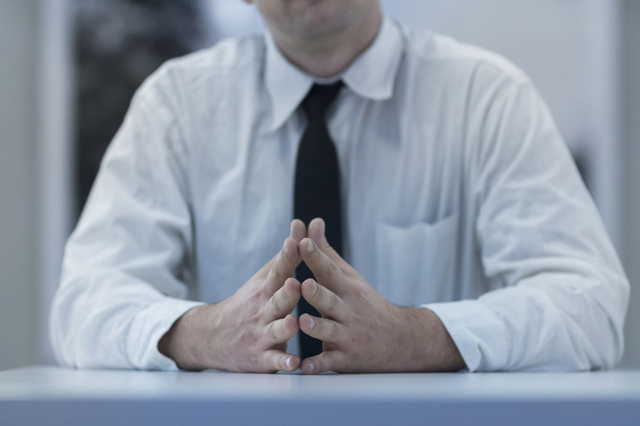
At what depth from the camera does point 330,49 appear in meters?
1.28

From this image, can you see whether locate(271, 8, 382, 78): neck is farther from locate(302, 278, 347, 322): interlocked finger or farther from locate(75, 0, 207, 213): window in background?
locate(75, 0, 207, 213): window in background

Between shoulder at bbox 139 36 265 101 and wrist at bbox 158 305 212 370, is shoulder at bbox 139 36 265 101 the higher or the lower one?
the higher one

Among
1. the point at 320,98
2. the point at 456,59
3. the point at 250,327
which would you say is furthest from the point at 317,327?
the point at 456,59

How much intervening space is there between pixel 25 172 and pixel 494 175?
2209 mm

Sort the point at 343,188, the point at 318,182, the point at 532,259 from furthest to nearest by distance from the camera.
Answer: the point at 343,188
the point at 318,182
the point at 532,259

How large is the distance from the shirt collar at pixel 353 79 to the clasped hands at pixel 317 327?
0.53 m

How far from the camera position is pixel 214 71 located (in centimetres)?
139

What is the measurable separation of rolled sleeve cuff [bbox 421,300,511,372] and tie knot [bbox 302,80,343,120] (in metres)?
0.60

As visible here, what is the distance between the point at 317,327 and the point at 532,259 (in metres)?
0.54

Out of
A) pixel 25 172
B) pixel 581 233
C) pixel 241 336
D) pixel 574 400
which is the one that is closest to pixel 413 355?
pixel 241 336

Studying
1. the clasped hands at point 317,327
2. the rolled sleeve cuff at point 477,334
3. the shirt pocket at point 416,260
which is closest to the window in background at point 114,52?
the shirt pocket at point 416,260

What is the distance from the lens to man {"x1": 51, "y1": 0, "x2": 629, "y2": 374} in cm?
99

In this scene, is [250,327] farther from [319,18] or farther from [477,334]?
[319,18]

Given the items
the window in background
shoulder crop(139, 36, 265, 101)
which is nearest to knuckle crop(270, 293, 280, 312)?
shoulder crop(139, 36, 265, 101)
